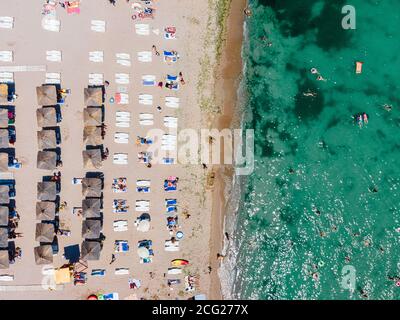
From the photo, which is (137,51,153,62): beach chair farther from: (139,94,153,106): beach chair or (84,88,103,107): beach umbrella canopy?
(84,88,103,107): beach umbrella canopy

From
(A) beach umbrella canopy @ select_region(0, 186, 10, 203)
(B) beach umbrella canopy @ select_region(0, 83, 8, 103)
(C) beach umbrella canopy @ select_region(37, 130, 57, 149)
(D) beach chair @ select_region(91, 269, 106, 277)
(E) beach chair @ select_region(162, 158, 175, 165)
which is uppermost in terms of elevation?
(B) beach umbrella canopy @ select_region(0, 83, 8, 103)

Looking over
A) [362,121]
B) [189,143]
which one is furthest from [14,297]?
[362,121]

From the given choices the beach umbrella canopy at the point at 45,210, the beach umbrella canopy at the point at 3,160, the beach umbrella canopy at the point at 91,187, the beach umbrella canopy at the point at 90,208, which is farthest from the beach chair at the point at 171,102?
the beach umbrella canopy at the point at 3,160

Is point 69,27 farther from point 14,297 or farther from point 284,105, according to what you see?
point 14,297

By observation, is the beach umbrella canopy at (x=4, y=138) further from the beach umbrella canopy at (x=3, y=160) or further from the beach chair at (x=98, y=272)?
the beach chair at (x=98, y=272)

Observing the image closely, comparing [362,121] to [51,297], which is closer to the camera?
[51,297]

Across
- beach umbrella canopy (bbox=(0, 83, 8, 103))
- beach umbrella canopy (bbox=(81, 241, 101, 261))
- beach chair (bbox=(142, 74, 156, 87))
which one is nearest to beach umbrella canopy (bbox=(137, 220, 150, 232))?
beach umbrella canopy (bbox=(81, 241, 101, 261))

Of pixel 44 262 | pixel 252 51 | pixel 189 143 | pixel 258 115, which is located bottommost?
pixel 44 262

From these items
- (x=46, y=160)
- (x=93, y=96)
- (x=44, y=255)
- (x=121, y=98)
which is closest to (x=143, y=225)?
(x=44, y=255)
